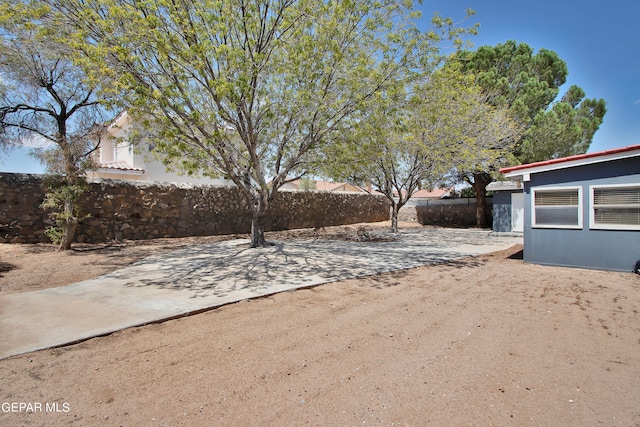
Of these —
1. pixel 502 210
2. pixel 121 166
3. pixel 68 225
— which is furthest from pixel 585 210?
pixel 121 166

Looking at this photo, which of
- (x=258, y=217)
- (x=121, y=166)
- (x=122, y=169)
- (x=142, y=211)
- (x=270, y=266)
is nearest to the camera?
(x=270, y=266)

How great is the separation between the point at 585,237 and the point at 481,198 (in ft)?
46.1

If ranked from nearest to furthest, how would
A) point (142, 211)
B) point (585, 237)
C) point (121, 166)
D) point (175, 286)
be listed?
point (175, 286) → point (585, 237) → point (142, 211) → point (121, 166)

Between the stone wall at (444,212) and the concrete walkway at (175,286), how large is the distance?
13.9 meters

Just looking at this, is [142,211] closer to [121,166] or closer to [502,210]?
[121,166]

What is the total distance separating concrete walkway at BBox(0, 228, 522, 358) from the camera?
3.96 m

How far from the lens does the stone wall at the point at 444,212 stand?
78.0 feet

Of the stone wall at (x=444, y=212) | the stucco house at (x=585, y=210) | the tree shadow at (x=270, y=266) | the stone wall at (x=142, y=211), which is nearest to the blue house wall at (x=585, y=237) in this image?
the stucco house at (x=585, y=210)

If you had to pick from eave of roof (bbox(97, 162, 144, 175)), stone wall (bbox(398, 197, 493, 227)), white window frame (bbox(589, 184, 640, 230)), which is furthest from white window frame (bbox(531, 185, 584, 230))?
eave of roof (bbox(97, 162, 144, 175))

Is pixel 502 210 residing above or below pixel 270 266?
above

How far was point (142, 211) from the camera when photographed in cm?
1162

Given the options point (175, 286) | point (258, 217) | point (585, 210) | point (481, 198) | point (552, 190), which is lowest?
point (175, 286)

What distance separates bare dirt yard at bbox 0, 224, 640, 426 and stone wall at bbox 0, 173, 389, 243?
Result: 7897 millimetres

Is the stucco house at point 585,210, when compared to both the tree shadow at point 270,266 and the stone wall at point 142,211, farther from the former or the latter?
the stone wall at point 142,211
